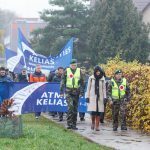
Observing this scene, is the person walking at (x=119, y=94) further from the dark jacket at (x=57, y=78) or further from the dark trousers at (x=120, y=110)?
the dark jacket at (x=57, y=78)

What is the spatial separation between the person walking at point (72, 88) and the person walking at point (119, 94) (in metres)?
→ 0.83

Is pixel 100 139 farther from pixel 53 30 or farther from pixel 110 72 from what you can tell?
pixel 53 30

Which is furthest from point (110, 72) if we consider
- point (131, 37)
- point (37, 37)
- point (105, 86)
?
point (37, 37)

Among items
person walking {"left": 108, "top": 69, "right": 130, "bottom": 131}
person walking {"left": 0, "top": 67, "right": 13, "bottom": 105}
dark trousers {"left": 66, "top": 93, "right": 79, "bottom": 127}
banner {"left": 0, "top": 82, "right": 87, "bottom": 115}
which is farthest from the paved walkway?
person walking {"left": 0, "top": 67, "right": 13, "bottom": 105}

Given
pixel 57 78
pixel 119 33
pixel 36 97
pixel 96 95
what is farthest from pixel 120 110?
pixel 119 33

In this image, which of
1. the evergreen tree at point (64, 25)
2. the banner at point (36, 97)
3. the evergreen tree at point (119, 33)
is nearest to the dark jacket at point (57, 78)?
the banner at point (36, 97)

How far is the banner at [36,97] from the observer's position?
47.6 ft

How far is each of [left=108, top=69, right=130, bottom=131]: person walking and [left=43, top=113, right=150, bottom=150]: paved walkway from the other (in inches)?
15.7

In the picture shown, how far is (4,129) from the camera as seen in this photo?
11219 millimetres

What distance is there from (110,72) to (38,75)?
2391mm

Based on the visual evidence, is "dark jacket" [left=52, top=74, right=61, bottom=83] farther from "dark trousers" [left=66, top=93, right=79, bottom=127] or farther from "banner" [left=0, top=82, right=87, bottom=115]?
"dark trousers" [left=66, top=93, right=79, bottom=127]

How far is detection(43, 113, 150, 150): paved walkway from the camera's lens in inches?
435

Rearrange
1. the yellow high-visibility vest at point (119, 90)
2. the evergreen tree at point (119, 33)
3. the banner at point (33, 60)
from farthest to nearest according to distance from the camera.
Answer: the evergreen tree at point (119, 33) < the banner at point (33, 60) < the yellow high-visibility vest at point (119, 90)

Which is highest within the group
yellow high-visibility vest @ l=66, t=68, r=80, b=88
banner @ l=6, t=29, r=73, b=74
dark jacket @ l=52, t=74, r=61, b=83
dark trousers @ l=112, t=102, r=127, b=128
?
banner @ l=6, t=29, r=73, b=74
